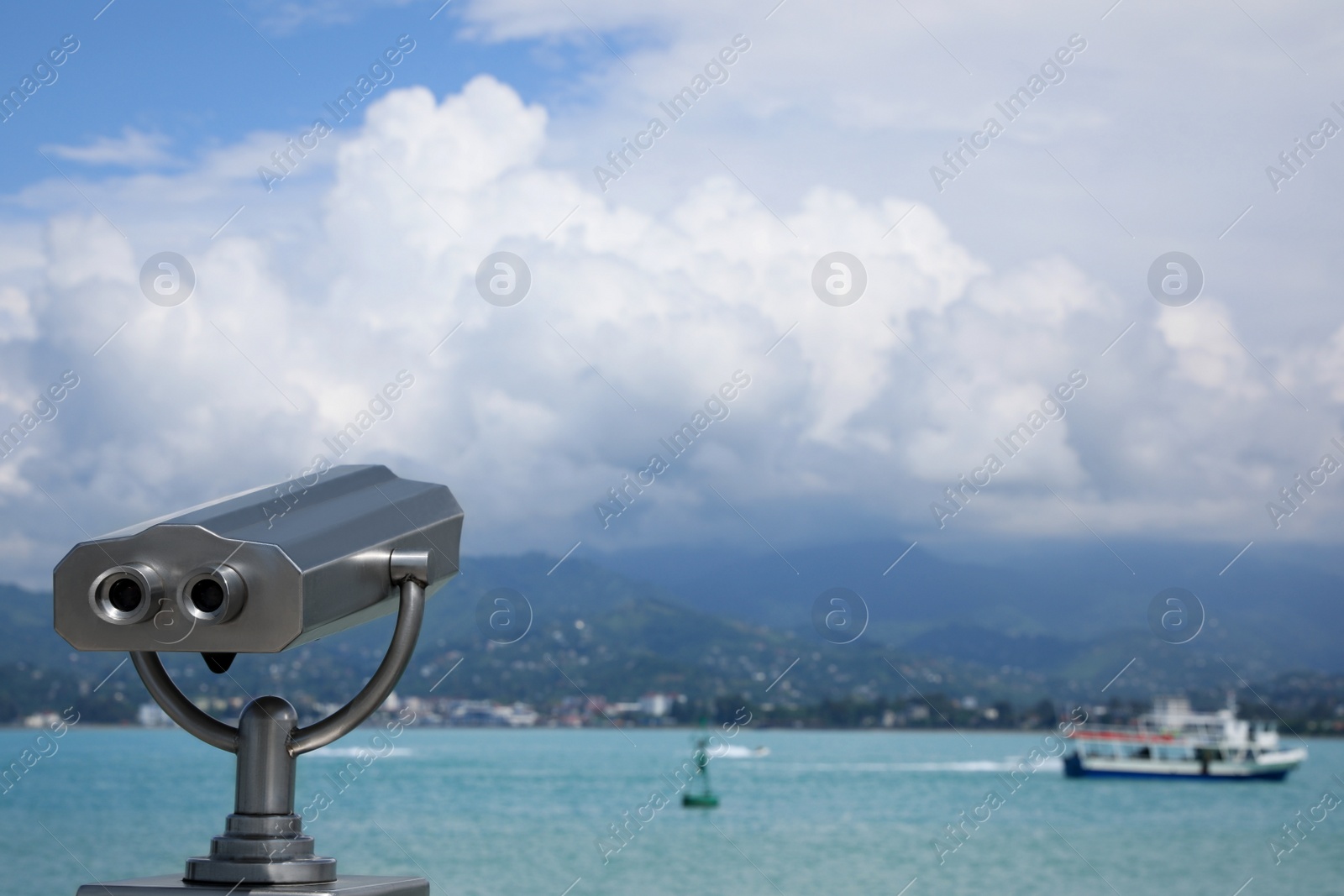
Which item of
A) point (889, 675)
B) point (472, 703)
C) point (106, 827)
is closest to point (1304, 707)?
point (889, 675)

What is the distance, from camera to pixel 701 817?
57.0 m

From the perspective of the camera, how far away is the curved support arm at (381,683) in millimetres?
1330

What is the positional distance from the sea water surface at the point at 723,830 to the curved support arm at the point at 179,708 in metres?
15.9

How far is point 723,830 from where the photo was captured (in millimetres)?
51125

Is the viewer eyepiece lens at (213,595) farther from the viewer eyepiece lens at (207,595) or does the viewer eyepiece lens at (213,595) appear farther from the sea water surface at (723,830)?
the sea water surface at (723,830)

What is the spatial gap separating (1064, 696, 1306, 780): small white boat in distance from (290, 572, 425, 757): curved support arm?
67.9m

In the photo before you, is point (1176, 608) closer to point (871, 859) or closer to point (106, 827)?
point (871, 859)

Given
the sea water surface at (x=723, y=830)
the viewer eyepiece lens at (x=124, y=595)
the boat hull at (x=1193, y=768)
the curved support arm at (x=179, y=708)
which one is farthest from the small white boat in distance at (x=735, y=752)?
the viewer eyepiece lens at (x=124, y=595)

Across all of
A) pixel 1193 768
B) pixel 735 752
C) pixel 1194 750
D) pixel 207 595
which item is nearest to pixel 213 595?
pixel 207 595

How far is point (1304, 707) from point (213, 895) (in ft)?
476

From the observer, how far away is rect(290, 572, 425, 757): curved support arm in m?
1.33

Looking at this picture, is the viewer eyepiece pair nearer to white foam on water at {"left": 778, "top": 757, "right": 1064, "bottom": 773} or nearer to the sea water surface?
the sea water surface

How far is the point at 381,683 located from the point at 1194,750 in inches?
2815

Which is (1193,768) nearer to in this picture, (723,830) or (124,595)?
(723,830)
